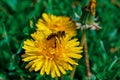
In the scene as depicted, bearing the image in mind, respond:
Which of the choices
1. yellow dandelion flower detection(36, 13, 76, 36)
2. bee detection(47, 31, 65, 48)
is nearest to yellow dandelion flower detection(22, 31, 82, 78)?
bee detection(47, 31, 65, 48)

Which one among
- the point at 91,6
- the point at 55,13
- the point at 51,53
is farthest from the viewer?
the point at 55,13

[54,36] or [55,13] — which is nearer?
[54,36]

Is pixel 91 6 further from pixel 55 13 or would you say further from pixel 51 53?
pixel 55 13

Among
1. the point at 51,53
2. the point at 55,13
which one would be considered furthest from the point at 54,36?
the point at 55,13

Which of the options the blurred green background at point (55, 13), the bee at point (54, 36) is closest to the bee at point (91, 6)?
the blurred green background at point (55, 13)

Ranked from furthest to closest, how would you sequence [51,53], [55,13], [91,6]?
[55,13]
[91,6]
[51,53]

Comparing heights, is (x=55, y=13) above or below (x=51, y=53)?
above

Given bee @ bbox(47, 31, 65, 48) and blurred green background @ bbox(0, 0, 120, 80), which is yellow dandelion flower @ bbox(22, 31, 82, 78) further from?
blurred green background @ bbox(0, 0, 120, 80)
